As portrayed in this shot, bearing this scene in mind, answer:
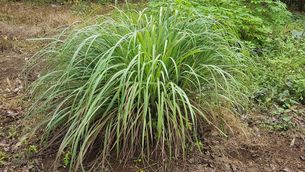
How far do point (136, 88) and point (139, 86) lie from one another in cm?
2

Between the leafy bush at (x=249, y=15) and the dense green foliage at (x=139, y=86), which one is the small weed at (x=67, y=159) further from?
the leafy bush at (x=249, y=15)

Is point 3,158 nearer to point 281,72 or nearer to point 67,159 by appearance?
point 67,159

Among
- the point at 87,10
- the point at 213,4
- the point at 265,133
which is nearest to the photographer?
the point at 265,133

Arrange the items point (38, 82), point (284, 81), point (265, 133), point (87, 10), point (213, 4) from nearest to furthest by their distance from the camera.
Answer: point (38, 82), point (265, 133), point (284, 81), point (213, 4), point (87, 10)

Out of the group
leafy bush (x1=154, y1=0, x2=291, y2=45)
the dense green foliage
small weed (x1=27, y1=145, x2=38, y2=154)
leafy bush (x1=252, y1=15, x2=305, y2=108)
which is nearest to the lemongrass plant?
the dense green foliage

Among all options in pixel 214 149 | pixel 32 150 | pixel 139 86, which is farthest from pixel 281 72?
pixel 32 150

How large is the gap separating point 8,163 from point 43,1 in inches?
192

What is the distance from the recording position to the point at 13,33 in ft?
16.6

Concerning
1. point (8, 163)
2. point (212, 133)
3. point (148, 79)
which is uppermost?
point (148, 79)

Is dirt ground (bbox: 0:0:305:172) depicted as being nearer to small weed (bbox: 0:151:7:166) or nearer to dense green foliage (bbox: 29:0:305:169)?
small weed (bbox: 0:151:7:166)

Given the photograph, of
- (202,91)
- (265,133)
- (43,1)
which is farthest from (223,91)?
(43,1)

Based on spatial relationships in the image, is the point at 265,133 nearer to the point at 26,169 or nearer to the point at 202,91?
the point at 202,91

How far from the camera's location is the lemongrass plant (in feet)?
7.56

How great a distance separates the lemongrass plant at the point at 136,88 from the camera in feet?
7.56
